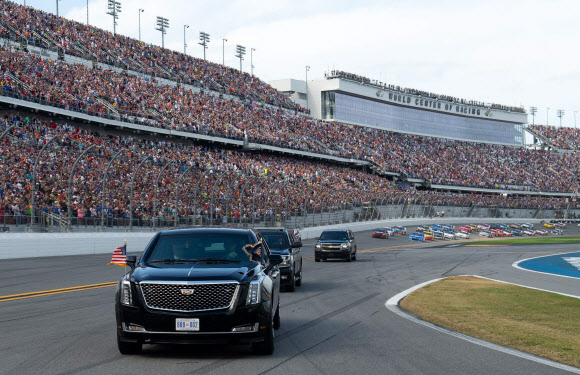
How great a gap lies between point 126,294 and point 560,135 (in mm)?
131214

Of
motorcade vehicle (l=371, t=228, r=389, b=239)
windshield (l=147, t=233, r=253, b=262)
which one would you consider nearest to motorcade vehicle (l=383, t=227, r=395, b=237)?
motorcade vehicle (l=371, t=228, r=389, b=239)

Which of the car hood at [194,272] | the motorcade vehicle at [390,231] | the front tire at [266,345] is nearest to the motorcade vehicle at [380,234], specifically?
the motorcade vehicle at [390,231]

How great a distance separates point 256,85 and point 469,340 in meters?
74.0

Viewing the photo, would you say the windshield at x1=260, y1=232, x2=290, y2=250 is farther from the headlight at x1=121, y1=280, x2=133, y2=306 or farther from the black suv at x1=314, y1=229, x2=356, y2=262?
the black suv at x1=314, y1=229, x2=356, y2=262

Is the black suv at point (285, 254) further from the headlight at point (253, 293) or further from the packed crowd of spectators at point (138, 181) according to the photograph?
the packed crowd of spectators at point (138, 181)

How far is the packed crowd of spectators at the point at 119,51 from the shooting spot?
53.8 metres

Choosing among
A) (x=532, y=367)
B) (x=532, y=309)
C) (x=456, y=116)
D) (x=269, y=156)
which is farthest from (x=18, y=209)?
(x=456, y=116)

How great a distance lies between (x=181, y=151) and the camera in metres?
54.8

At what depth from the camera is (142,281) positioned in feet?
26.5

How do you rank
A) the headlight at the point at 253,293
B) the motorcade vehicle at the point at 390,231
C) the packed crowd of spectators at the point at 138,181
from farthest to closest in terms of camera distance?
the motorcade vehicle at the point at 390,231, the packed crowd of spectators at the point at 138,181, the headlight at the point at 253,293

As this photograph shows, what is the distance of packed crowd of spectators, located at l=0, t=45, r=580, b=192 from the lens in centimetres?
4853

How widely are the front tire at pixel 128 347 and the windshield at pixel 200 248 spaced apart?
3.80ft

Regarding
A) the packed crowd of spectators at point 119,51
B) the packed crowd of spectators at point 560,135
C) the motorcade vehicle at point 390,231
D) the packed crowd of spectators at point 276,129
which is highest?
the packed crowd of spectators at point 119,51

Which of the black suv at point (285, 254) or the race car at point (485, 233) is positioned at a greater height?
the black suv at point (285, 254)
